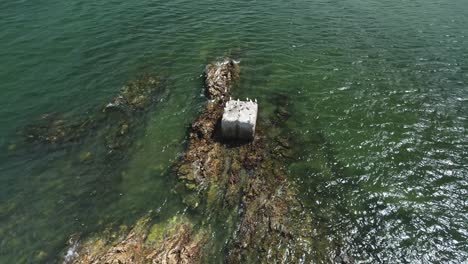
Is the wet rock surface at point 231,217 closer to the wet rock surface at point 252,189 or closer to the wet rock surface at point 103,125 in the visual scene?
the wet rock surface at point 252,189

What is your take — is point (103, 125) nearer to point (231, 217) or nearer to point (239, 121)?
point (239, 121)

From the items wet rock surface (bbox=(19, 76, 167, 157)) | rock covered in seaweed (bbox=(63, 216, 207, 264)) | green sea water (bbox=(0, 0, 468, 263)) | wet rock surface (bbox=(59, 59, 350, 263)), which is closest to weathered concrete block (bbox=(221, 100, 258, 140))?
wet rock surface (bbox=(59, 59, 350, 263))

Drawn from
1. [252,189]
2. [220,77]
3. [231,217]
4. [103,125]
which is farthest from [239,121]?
[103,125]

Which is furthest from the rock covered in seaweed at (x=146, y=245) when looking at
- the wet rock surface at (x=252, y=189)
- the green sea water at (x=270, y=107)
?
the wet rock surface at (x=252, y=189)

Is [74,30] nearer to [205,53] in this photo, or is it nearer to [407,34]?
[205,53]

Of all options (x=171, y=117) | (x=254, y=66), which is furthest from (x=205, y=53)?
(x=171, y=117)

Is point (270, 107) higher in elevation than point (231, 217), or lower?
higher
